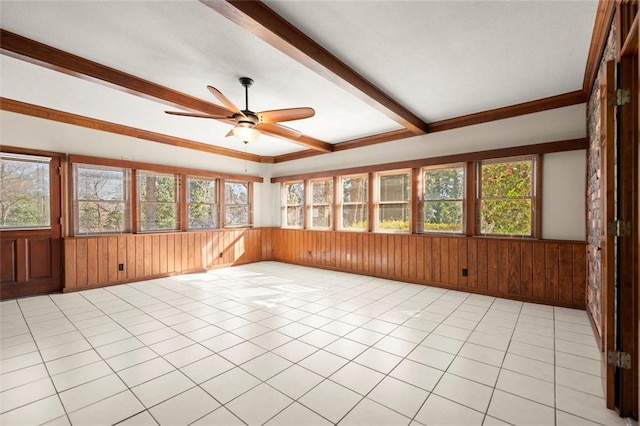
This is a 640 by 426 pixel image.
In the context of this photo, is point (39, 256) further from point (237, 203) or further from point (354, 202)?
point (354, 202)

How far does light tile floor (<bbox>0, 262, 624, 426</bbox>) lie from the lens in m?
1.86

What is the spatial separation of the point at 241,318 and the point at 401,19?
3.56 meters

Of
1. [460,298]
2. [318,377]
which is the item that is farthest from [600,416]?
[460,298]

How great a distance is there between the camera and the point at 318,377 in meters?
2.26

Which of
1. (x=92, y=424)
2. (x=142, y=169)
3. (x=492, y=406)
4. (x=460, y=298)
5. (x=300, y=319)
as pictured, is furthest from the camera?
(x=142, y=169)

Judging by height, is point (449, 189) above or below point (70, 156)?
below

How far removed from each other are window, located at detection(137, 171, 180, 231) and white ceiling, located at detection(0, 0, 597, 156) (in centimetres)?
165

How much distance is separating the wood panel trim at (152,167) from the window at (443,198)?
Result: 14.6 ft

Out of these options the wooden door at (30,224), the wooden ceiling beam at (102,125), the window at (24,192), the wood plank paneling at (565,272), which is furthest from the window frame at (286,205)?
the wood plank paneling at (565,272)

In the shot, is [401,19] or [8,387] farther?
[401,19]

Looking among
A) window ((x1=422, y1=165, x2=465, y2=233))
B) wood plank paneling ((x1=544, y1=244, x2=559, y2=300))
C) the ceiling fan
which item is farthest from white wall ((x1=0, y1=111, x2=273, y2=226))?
wood plank paneling ((x1=544, y1=244, x2=559, y2=300))

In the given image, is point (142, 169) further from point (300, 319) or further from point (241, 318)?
point (300, 319)

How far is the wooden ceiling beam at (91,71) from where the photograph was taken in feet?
8.69

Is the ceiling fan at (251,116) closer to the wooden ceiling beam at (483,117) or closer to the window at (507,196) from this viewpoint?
the wooden ceiling beam at (483,117)
